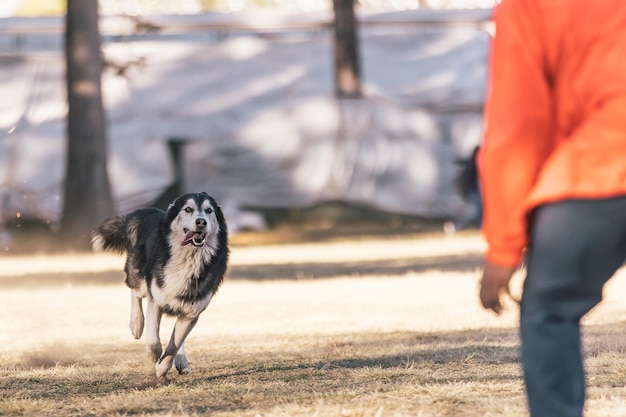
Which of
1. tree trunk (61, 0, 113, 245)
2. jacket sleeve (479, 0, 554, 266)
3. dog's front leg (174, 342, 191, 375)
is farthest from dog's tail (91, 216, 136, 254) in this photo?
tree trunk (61, 0, 113, 245)

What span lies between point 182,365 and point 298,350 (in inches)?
51.7

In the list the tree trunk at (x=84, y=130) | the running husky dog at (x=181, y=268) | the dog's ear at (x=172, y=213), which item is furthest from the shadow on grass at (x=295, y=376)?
the tree trunk at (x=84, y=130)

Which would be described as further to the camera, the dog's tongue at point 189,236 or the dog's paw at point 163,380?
the dog's tongue at point 189,236

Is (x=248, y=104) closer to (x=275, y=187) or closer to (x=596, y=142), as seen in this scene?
(x=275, y=187)

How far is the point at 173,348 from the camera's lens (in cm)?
765

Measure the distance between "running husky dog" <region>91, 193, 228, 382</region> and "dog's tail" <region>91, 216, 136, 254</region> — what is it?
0.80 meters

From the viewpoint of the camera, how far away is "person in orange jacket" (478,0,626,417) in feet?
11.0

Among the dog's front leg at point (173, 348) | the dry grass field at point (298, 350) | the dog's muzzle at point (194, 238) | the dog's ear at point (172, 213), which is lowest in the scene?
the dry grass field at point (298, 350)

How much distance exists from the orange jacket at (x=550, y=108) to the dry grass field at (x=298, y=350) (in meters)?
2.66

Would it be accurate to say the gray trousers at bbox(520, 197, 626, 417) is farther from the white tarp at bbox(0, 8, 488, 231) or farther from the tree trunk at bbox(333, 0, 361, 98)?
the tree trunk at bbox(333, 0, 361, 98)

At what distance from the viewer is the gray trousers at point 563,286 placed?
3369 mm

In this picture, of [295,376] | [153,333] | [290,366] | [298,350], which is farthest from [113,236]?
[295,376]

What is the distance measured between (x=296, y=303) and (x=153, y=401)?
6370 mm

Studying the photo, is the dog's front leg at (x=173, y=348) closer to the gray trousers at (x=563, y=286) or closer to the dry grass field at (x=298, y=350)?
the dry grass field at (x=298, y=350)
